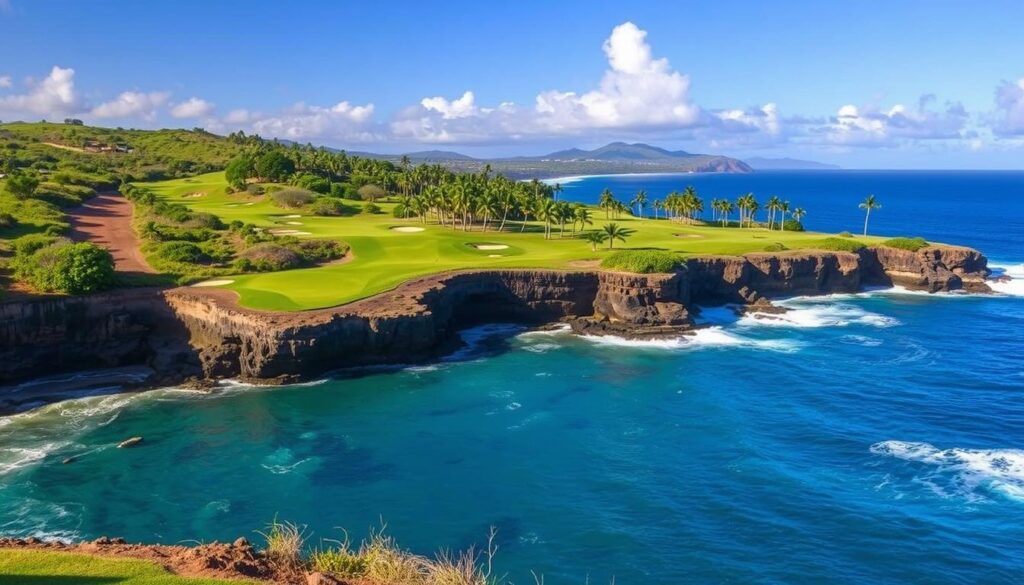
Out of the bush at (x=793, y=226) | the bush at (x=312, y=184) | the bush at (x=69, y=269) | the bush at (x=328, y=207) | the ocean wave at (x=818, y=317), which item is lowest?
the ocean wave at (x=818, y=317)

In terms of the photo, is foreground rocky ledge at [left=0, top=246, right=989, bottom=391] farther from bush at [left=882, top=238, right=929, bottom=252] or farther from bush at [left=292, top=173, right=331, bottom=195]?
bush at [left=292, top=173, right=331, bottom=195]

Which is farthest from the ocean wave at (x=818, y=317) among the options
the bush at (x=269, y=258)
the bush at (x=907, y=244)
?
the bush at (x=269, y=258)

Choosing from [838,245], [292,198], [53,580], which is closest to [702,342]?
[838,245]

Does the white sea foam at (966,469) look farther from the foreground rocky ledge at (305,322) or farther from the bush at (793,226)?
the bush at (793,226)

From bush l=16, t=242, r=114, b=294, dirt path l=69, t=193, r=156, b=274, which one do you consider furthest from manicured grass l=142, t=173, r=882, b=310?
dirt path l=69, t=193, r=156, b=274

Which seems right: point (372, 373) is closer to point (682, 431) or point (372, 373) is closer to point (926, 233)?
point (682, 431)

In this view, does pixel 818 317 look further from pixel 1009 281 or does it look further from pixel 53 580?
pixel 53 580
